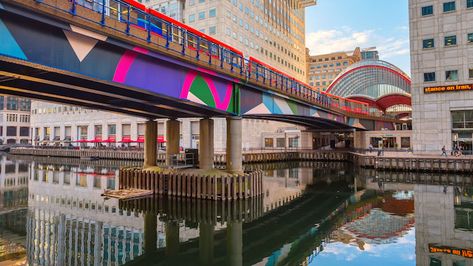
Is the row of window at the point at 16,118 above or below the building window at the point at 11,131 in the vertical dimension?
above

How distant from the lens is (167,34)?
21.4 m

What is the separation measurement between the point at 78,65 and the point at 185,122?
2652 inches

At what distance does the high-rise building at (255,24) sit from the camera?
8094cm

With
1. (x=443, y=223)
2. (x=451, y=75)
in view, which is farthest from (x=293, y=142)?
(x=443, y=223)

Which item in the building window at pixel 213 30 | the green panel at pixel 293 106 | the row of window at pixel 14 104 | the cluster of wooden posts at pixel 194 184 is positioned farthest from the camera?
the row of window at pixel 14 104

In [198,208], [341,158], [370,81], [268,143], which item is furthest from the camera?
[370,81]

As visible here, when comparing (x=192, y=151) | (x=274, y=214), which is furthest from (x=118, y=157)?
(x=274, y=214)

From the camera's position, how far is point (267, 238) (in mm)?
19984

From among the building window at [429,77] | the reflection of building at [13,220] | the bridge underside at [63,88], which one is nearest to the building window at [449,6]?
the building window at [429,77]

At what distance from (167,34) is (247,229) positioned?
13.5 m

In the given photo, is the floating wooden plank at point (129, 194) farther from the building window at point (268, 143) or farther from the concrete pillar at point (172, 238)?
the building window at point (268, 143)

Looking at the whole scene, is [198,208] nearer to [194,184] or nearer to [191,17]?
[194,184]

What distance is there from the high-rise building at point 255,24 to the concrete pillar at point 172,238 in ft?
208

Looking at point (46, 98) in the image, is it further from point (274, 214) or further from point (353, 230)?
point (353, 230)
